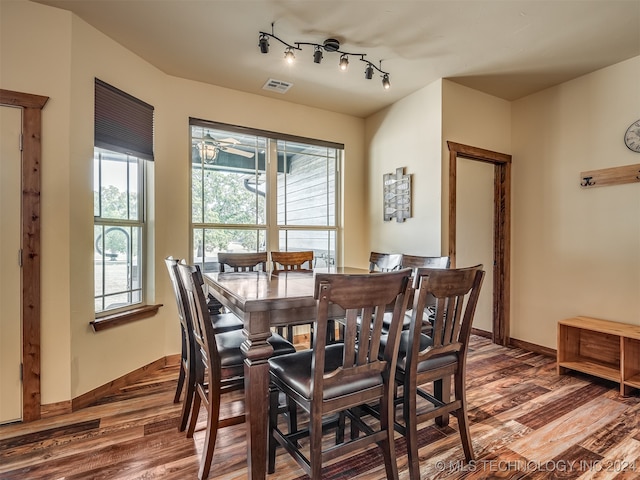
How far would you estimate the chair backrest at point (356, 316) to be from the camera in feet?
4.26

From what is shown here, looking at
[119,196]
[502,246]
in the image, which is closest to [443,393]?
[502,246]

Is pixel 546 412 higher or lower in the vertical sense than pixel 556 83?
lower

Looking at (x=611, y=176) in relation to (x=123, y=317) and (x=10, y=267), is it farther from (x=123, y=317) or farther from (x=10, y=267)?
(x=10, y=267)

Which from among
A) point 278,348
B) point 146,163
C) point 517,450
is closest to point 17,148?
point 146,163

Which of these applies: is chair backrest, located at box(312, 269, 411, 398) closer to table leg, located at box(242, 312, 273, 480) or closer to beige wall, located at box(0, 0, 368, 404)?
table leg, located at box(242, 312, 273, 480)

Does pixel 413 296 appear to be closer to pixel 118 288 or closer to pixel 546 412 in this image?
pixel 546 412

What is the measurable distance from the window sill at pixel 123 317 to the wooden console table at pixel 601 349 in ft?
11.8

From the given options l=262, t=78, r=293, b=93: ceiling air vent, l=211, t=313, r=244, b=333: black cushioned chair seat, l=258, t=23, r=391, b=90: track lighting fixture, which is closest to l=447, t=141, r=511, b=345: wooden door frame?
l=258, t=23, r=391, b=90: track lighting fixture

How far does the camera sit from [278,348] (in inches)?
79.3

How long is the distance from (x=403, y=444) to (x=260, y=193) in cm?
268

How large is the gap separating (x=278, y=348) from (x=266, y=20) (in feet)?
7.17

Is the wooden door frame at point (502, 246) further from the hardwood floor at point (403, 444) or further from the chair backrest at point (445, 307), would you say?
the chair backrest at point (445, 307)

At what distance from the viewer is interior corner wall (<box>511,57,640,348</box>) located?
9.56 ft

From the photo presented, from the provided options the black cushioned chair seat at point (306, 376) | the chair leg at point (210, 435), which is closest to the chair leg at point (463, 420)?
the black cushioned chair seat at point (306, 376)
